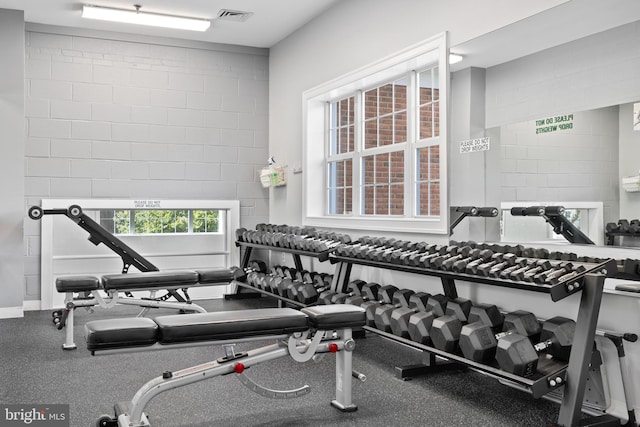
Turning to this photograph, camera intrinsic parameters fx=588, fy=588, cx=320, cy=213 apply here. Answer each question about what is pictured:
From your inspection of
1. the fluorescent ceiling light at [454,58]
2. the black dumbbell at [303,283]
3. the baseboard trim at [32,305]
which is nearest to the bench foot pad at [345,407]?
the black dumbbell at [303,283]

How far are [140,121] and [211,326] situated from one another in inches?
181

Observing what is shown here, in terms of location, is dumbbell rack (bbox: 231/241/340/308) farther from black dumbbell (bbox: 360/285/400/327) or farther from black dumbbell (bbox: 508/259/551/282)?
black dumbbell (bbox: 508/259/551/282)

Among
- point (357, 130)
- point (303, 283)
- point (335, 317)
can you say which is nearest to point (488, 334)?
point (335, 317)

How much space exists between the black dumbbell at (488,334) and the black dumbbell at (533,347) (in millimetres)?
86

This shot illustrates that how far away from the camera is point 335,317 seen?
297 centimetres

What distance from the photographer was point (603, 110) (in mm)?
3184

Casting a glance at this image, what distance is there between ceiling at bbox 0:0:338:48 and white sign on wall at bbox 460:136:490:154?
2455 mm

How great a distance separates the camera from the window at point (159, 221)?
671 cm

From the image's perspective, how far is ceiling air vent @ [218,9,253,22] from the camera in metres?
6.05

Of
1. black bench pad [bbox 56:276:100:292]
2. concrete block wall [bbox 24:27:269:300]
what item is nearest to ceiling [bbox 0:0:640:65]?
concrete block wall [bbox 24:27:269:300]

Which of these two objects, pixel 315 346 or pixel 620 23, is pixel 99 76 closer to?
pixel 315 346

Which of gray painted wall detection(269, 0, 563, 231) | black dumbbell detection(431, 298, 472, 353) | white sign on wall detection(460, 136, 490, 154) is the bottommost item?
black dumbbell detection(431, 298, 472, 353)

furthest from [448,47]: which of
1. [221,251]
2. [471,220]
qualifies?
[221,251]

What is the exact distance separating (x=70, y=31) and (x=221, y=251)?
2971 mm
